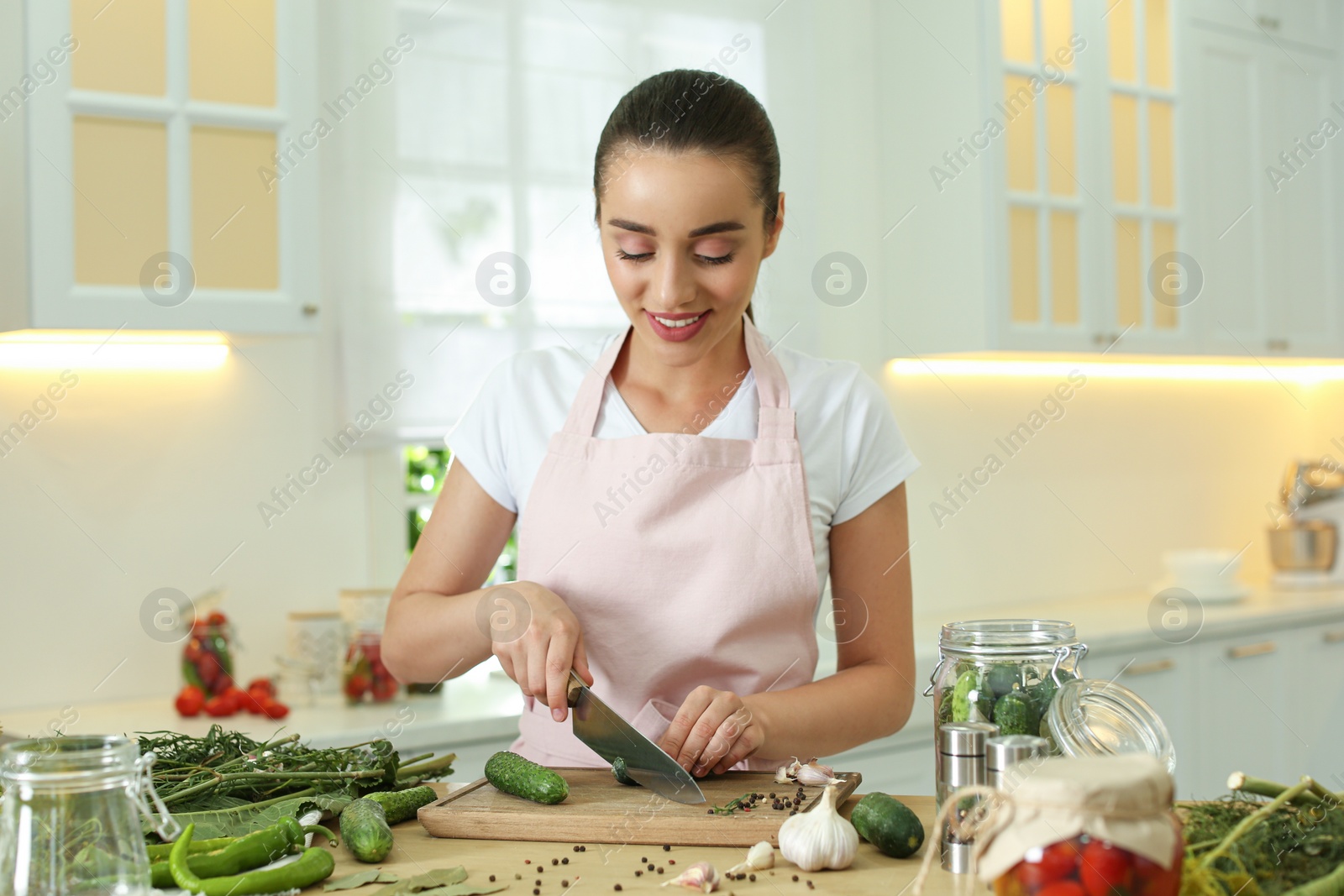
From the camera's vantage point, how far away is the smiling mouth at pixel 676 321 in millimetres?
1397

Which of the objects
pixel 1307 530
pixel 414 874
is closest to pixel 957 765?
pixel 414 874

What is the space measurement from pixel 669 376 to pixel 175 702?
1.35 metres

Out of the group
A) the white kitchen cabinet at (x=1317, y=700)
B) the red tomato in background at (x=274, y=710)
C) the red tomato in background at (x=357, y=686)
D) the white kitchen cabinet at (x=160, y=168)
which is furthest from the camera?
the white kitchen cabinet at (x=1317, y=700)

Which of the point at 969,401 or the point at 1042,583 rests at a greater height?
the point at 969,401

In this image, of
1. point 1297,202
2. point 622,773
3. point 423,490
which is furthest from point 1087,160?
point 622,773

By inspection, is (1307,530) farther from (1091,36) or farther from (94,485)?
(94,485)

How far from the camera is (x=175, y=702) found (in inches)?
90.9

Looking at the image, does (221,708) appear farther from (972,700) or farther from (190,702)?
(972,700)

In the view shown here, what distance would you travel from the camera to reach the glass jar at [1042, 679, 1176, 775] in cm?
92

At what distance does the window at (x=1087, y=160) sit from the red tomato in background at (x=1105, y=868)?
8.21 feet

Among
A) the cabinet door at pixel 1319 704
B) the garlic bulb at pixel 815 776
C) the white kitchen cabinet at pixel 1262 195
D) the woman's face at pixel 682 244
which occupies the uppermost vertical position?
the white kitchen cabinet at pixel 1262 195

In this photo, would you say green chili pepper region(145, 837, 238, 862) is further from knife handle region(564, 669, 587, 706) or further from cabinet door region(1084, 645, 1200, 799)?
cabinet door region(1084, 645, 1200, 799)

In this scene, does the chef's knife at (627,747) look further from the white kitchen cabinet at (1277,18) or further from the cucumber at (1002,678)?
the white kitchen cabinet at (1277,18)

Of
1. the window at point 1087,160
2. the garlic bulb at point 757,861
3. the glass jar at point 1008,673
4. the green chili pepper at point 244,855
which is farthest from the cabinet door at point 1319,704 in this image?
the green chili pepper at point 244,855
